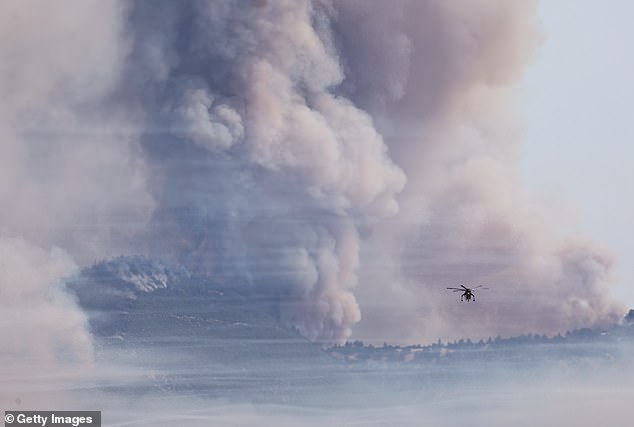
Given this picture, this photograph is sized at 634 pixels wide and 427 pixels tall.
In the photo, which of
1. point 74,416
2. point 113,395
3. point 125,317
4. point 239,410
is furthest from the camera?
point 125,317

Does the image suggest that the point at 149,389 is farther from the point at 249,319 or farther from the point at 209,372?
the point at 249,319

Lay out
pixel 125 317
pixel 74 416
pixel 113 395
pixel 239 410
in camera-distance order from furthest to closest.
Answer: pixel 125 317 < pixel 239 410 < pixel 113 395 < pixel 74 416

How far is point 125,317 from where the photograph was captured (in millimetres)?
44250

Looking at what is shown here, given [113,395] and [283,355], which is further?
[283,355]

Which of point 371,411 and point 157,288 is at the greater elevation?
point 157,288

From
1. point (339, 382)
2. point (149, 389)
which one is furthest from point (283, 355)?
point (149, 389)

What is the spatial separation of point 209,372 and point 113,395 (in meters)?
4.09

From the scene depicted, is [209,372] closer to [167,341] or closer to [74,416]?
[167,341]

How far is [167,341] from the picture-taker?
43.2m

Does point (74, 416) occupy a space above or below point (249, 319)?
below

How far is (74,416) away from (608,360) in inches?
571

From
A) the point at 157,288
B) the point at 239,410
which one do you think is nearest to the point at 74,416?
the point at 239,410

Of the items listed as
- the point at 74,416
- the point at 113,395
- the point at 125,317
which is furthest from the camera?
the point at 125,317

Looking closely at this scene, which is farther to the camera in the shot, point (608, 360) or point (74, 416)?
point (608, 360)
